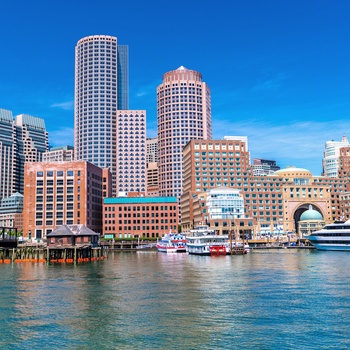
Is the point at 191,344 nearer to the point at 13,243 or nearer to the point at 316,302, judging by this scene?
the point at 316,302

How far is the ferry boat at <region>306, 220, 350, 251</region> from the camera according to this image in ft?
598

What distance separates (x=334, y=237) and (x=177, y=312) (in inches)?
5526

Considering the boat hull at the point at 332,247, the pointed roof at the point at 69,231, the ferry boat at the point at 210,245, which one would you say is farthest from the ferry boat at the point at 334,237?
the pointed roof at the point at 69,231

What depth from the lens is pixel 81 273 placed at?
4301 inches

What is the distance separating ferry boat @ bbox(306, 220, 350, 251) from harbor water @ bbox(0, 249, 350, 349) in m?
91.2

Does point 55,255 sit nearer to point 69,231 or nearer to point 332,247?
point 69,231

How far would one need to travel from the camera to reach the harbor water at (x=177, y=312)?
47.6 m

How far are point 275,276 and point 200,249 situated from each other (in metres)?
78.2

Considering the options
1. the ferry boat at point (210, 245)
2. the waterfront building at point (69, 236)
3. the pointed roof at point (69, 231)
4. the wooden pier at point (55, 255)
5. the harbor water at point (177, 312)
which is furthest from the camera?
the ferry boat at point (210, 245)

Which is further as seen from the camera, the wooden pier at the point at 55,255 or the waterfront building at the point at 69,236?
the waterfront building at the point at 69,236

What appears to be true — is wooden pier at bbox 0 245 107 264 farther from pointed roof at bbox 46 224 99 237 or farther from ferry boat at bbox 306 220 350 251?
ferry boat at bbox 306 220 350 251

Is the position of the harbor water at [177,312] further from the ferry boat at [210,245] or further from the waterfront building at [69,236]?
the ferry boat at [210,245]

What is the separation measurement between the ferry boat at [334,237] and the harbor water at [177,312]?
91.2 metres

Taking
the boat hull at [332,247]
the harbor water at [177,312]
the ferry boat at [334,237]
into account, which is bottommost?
the harbor water at [177,312]
